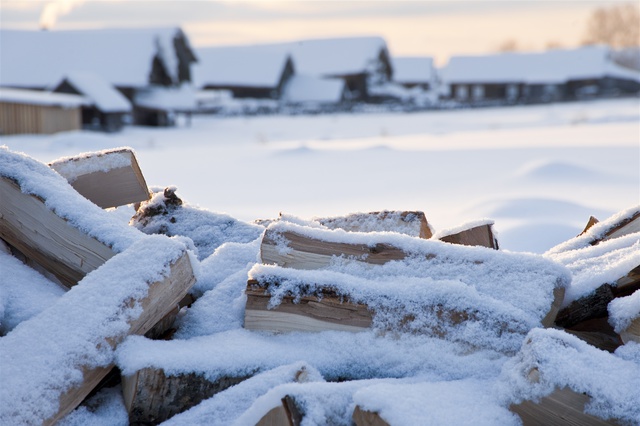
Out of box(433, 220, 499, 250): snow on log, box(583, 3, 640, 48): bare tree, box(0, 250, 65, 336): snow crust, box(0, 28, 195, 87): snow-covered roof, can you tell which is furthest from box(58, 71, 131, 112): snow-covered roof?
box(583, 3, 640, 48): bare tree

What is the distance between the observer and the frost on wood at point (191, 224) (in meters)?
2.99

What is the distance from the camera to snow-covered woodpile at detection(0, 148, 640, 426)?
5.33 ft

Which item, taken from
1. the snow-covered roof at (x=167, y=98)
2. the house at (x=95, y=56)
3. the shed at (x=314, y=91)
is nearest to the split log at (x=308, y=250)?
the house at (x=95, y=56)

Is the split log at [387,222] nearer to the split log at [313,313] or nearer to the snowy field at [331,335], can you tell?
the snowy field at [331,335]

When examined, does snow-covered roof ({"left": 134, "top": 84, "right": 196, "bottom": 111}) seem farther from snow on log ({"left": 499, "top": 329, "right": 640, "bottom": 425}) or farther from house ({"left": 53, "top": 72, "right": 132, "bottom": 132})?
snow on log ({"left": 499, "top": 329, "right": 640, "bottom": 425})

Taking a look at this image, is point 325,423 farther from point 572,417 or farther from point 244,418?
point 572,417

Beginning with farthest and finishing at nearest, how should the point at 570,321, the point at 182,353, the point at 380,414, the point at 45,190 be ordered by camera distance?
the point at 45,190 → the point at 570,321 → the point at 182,353 → the point at 380,414

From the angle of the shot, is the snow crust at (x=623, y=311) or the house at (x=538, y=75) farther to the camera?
the house at (x=538, y=75)

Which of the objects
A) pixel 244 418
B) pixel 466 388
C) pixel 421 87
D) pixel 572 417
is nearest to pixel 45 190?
pixel 244 418

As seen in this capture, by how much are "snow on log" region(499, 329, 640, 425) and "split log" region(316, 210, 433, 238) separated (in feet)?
3.62

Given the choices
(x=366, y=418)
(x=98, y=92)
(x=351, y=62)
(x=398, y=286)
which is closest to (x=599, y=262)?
(x=398, y=286)

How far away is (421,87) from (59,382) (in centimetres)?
6263

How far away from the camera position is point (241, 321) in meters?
2.14

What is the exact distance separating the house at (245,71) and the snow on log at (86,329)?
4413 centimetres
